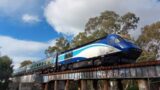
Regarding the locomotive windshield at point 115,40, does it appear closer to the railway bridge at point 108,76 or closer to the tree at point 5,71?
the railway bridge at point 108,76

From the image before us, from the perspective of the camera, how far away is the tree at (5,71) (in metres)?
54.5

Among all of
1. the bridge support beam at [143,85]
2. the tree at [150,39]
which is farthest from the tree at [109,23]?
the bridge support beam at [143,85]

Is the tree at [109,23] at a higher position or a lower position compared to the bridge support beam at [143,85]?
higher

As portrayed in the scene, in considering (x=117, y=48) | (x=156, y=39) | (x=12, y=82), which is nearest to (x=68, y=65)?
(x=117, y=48)

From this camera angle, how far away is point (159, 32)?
46.5 m

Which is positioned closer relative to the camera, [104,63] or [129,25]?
[104,63]

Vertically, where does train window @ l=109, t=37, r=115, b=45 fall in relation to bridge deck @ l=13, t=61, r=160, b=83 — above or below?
above

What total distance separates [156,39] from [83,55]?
2595 centimetres

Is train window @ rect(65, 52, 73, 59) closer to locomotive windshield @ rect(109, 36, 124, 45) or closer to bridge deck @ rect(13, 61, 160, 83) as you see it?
bridge deck @ rect(13, 61, 160, 83)

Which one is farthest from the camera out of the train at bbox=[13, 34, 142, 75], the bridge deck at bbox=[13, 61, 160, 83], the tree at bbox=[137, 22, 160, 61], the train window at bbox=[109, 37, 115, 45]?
the tree at bbox=[137, 22, 160, 61]

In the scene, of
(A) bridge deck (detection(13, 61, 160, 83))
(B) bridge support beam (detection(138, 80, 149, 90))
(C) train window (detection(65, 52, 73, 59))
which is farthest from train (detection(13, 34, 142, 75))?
(B) bridge support beam (detection(138, 80, 149, 90))

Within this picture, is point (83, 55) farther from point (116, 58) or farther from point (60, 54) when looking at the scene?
point (60, 54)

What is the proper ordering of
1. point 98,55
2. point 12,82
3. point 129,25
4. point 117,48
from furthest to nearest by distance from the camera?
point 12,82 → point 129,25 → point 98,55 → point 117,48

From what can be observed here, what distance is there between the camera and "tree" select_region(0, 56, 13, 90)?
179 feet
